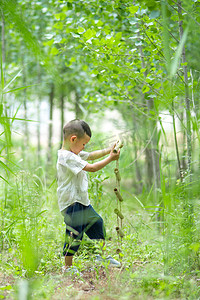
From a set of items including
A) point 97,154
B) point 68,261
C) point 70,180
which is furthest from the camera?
point 97,154

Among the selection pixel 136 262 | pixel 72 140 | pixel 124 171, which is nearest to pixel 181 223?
pixel 136 262

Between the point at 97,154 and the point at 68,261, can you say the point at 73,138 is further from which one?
the point at 68,261

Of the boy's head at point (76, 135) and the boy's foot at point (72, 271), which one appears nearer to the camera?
the boy's foot at point (72, 271)

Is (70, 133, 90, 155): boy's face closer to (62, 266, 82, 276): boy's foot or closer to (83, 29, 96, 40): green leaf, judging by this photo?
(83, 29, 96, 40): green leaf

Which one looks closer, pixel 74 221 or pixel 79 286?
pixel 79 286

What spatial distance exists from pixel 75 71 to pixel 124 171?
372 cm

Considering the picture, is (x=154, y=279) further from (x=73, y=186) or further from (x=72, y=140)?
(x=72, y=140)

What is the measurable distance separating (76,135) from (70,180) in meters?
0.33

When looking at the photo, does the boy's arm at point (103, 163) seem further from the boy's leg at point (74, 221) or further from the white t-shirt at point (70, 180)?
the boy's leg at point (74, 221)

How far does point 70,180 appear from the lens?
2404 mm

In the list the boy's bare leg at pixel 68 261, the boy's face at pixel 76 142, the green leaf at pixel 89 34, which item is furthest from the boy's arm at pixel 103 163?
the green leaf at pixel 89 34

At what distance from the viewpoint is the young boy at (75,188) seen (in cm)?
232

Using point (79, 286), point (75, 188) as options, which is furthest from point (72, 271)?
point (75, 188)

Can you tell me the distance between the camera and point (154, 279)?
1739 millimetres
